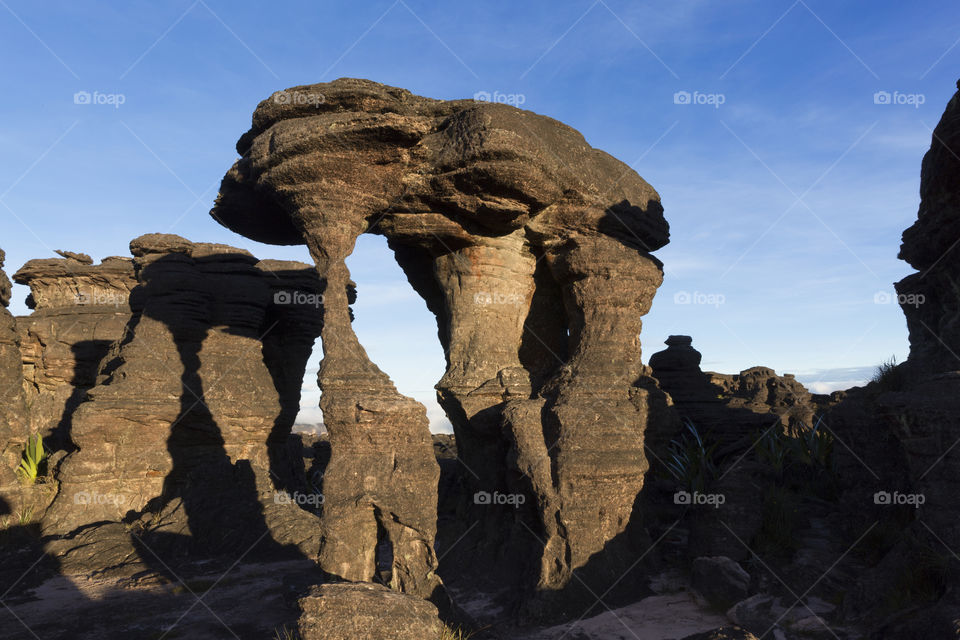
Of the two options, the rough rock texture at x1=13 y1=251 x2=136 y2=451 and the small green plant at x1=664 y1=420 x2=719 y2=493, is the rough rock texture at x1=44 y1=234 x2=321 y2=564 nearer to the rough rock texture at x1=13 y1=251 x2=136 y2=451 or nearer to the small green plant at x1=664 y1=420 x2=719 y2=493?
the rough rock texture at x1=13 y1=251 x2=136 y2=451

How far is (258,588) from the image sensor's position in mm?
9672

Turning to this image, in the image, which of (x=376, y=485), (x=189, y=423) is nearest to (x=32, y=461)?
(x=189, y=423)

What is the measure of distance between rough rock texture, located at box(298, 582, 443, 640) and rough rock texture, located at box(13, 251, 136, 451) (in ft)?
47.0

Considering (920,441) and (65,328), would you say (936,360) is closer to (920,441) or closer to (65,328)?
(920,441)

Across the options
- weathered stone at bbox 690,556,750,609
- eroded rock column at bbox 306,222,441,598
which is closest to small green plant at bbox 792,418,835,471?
weathered stone at bbox 690,556,750,609

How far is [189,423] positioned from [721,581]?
10872mm

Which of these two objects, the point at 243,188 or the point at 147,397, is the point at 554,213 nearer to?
the point at 243,188

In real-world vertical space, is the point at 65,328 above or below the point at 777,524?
above

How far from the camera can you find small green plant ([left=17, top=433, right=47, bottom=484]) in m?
14.5

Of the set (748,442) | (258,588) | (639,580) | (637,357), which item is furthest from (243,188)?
(748,442)

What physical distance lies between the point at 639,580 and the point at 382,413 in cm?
446

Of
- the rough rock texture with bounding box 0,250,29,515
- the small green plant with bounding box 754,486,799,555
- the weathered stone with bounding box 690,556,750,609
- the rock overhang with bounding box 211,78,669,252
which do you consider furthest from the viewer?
the rough rock texture with bounding box 0,250,29,515

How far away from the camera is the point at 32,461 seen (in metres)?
14.7

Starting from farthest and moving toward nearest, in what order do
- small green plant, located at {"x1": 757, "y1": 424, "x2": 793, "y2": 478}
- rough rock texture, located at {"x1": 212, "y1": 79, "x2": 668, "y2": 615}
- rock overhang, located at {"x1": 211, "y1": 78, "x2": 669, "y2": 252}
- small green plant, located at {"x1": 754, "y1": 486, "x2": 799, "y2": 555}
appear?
small green plant, located at {"x1": 757, "y1": 424, "x2": 793, "y2": 478} → small green plant, located at {"x1": 754, "y1": 486, "x2": 799, "y2": 555} → rock overhang, located at {"x1": 211, "y1": 78, "x2": 669, "y2": 252} → rough rock texture, located at {"x1": 212, "y1": 79, "x2": 668, "y2": 615}
